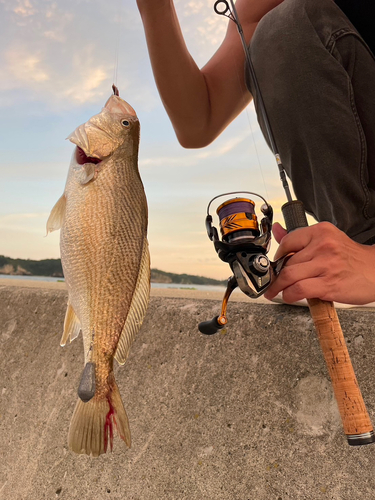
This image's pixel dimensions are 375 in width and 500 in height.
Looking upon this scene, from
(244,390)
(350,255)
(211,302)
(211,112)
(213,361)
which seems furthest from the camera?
(211,112)

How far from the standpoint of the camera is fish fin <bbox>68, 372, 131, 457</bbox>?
3.18ft

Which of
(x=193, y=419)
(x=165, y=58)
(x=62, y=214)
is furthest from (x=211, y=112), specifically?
(x=193, y=419)

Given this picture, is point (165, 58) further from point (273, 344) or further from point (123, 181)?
point (273, 344)

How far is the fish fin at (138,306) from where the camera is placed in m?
1.16

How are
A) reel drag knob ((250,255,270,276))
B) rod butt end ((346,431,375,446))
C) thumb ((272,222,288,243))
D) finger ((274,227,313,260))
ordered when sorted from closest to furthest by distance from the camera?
rod butt end ((346,431,375,446)) → reel drag knob ((250,255,270,276)) → finger ((274,227,313,260)) → thumb ((272,222,288,243))

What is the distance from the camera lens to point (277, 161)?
152 cm

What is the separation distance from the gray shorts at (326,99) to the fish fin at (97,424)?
1.22 m

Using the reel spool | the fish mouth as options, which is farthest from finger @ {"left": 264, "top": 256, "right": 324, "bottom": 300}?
the fish mouth

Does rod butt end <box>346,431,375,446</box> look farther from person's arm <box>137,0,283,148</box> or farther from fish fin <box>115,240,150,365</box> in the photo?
person's arm <box>137,0,283,148</box>

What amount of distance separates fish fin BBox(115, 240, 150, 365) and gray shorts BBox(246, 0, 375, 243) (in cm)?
92

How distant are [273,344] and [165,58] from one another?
1386 mm

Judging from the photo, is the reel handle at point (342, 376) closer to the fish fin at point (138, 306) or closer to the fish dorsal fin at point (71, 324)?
the fish fin at point (138, 306)

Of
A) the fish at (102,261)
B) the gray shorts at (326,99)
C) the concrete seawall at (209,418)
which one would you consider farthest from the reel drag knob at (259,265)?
the gray shorts at (326,99)

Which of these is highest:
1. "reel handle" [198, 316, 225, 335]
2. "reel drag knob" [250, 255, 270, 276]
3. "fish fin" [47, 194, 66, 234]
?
"fish fin" [47, 194, 66, 234]
